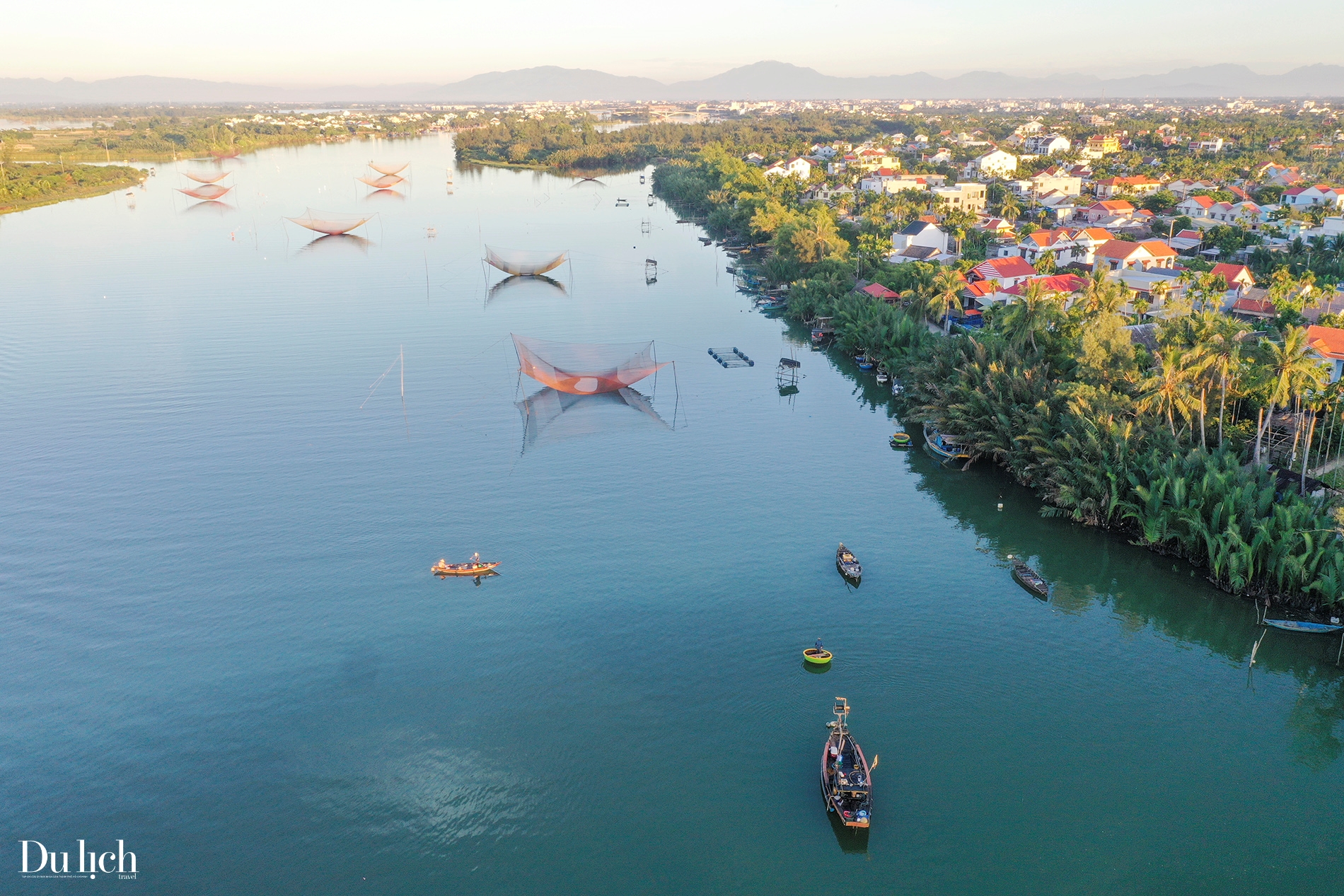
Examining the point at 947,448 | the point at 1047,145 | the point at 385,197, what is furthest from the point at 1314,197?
the point at 385,197

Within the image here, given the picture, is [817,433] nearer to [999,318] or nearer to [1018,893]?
[999,318]

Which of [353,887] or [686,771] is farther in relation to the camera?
[686,771]

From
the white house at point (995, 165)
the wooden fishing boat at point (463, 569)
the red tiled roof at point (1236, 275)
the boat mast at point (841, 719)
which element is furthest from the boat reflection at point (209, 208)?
the boat mast at point (841, 719)

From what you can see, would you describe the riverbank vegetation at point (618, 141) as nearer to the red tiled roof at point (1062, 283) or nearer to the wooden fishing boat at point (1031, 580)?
the red tiled roof at point (1062, 283)

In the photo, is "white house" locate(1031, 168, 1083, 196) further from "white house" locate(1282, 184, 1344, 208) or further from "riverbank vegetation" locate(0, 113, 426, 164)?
"riverbank vegetation" locate(0, 113, 426, 164)

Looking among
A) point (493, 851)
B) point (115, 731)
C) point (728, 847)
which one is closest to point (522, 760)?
point (493, 851)

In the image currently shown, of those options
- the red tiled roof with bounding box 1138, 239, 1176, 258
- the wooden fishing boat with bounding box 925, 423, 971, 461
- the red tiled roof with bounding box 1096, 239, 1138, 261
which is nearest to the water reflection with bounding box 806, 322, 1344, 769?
the wooden fishing boat with bounding box 925, 423, 971, 461
